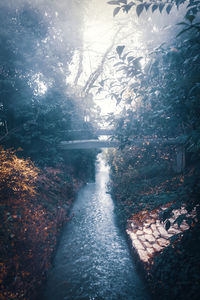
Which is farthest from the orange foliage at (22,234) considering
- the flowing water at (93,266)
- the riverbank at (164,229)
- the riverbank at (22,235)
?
the riverbank at (164,229)

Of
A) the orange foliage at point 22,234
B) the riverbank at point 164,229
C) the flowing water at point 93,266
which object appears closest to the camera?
the riverbank at point 164,229

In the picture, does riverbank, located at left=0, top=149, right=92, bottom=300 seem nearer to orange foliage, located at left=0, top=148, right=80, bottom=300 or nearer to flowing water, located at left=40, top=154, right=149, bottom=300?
orange foliage, located at left=0, top=148, right=80, bottom=300

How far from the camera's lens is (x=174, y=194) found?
225cm

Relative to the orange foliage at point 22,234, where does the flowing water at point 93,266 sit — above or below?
below

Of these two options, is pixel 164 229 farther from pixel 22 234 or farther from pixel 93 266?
pixel 22 234

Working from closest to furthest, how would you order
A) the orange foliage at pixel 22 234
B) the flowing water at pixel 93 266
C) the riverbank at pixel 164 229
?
the riverbank at pixel 164 229 → the orange foliage at pixel 22 234 → the flowing water at pixel 93 266

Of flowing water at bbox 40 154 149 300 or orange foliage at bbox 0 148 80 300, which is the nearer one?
orange foliage at bbox 0 148 80 300

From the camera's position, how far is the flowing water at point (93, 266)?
4164mm

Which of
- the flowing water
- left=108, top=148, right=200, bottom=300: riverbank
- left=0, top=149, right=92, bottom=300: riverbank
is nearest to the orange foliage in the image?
left=0, top=149, right=92, bottom=300: riverbank

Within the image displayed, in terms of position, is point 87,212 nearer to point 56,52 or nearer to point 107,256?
point 107,256

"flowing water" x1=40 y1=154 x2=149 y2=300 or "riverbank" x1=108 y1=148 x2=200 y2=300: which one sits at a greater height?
"riverbank" x1=108 y1=148 x2=200 y2=300

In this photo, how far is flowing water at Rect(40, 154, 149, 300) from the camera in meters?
4.16

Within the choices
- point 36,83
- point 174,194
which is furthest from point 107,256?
point 36,83

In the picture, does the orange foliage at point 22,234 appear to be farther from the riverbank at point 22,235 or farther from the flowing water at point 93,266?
the flowing water at point 93,266
